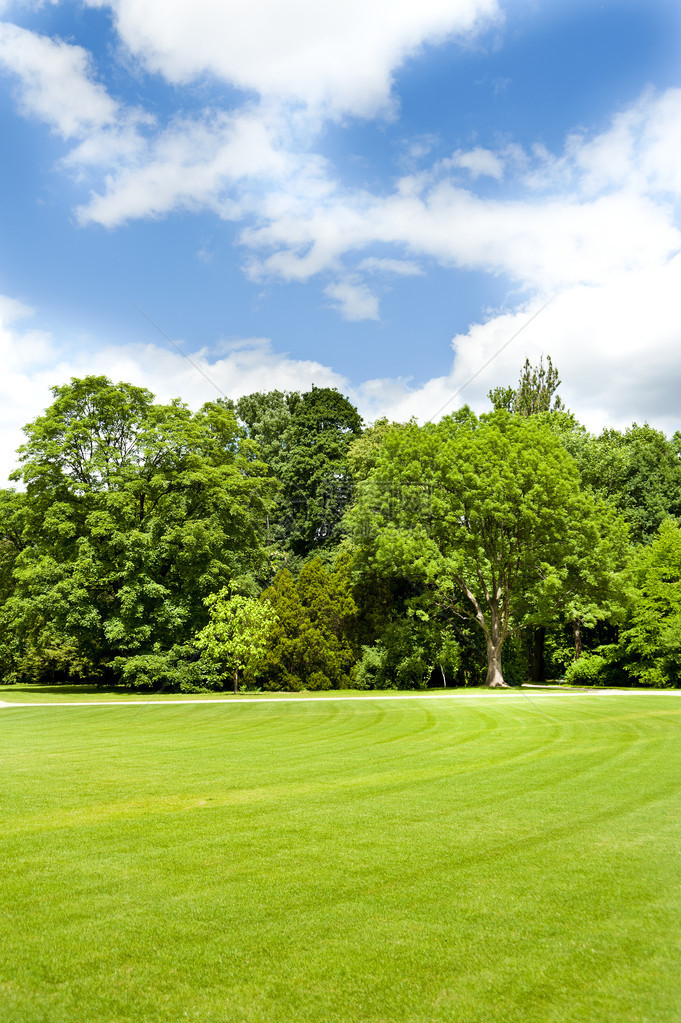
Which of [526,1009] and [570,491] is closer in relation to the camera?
[526,1009]

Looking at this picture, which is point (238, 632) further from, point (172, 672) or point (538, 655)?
point (538, 655)

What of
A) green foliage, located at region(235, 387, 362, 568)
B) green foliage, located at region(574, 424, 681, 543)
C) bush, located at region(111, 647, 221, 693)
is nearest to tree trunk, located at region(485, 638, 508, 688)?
bush, located at region(111, 647, 221, 693)

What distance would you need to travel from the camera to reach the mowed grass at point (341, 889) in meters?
3.39

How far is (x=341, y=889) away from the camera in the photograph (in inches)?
185

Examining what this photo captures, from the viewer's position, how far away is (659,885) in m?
4.85

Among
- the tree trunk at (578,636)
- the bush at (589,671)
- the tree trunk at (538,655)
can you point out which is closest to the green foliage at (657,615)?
the bush at (589,671)

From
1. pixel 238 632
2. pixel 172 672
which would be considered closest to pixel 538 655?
pixel 238 632

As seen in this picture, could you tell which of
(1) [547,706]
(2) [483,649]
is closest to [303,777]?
(1) [547,706]

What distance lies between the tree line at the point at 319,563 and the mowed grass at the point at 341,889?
2010 cm

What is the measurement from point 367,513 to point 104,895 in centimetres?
2764

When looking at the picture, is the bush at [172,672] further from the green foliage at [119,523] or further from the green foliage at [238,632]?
the green foliage at [238,632]

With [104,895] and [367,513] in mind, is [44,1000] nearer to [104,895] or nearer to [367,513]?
[104,895]

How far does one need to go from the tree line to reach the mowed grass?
20102mm

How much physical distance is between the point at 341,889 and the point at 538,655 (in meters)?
37.4
